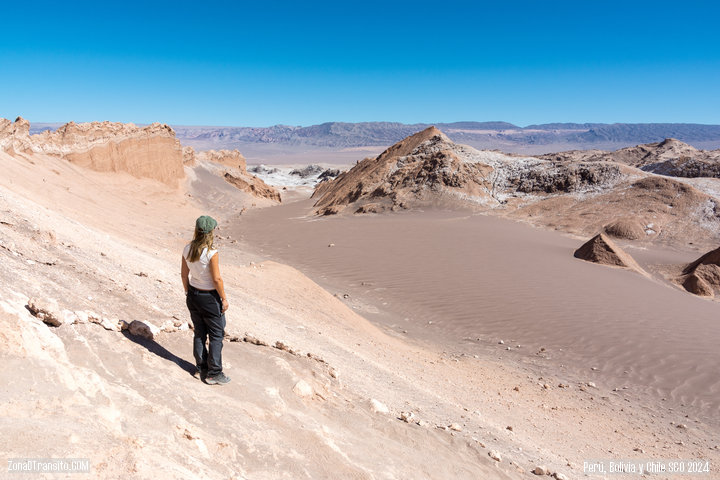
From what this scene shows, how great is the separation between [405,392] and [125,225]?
12.4 meters

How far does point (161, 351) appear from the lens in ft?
11.2

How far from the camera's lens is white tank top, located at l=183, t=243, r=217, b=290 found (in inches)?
123

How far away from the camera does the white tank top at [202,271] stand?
10.2 ft

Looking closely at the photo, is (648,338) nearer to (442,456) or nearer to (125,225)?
(442,456)

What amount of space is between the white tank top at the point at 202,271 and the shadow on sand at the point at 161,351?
0.64 m

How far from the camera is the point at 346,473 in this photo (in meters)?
2.67

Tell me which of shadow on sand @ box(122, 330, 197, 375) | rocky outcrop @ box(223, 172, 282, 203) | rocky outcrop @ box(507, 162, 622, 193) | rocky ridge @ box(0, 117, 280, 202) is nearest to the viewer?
shadow on sand @ box(122, 330, 197, 375)

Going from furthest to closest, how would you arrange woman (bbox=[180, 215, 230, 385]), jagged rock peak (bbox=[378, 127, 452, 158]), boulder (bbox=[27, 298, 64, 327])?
jagged rock peak (bbox=[378, 127, 452, 158]) < woman (bbox=[180, 215, 230, 385]) < boulder (bbox=[27, 298, 64, 327])

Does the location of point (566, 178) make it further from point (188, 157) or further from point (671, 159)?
point (188, 157)

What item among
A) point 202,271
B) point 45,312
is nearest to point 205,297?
point 202,271

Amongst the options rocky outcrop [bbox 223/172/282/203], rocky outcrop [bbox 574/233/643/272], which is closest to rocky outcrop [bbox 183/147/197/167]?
rocky outcrop [bbox 223/172/282/203]

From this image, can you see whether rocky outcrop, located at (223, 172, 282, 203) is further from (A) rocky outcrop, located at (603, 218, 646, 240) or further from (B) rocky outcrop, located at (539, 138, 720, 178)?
(A) rocky outcrop, located at (603, 218, 646, 240)

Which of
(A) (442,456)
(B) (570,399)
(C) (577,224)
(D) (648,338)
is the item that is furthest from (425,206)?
(A) (442,456)

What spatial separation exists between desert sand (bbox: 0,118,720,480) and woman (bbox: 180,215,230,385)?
138 millimetres
